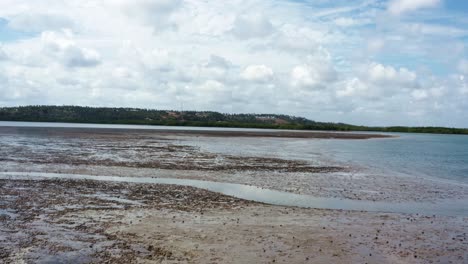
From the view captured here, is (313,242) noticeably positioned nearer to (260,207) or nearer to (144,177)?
(260,207)

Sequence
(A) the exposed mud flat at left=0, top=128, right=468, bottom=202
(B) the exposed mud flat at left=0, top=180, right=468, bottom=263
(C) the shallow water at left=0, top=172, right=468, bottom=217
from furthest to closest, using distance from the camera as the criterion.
Result: (A) the exposed mud flat at left=0, top=128, right=468, bottom=202
(C) the shallow water at left=0, top=172, right=468, bottom=217
(B) the exposed mud flat at left=0, top=180, right=468, bottom=263

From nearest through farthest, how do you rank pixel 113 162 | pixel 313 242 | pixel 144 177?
pixel 313 242 < pixel 144 177 < pixel 113 162

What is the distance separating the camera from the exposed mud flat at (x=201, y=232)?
1162 centimetres

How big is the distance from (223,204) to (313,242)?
6.35m

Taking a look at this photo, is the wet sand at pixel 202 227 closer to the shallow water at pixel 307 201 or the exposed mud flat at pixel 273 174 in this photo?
the exposed mud flat at pixel 273 174

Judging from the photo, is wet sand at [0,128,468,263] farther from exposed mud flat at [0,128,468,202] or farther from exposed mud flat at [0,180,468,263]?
exposed mud flat at [0,128,468,202]

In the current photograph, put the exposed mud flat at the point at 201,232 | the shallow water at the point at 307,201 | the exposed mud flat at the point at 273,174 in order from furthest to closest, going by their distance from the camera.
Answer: the exposed mud flat at the point at 273,174 → the shallow water at the point at 307,201 → the exposed mud flat at the point at 201,232

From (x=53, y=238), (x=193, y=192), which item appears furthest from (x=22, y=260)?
(x=193, y=192)

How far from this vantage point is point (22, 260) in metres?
10.6

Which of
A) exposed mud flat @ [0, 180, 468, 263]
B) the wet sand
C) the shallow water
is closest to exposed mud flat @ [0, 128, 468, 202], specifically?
the wet sand

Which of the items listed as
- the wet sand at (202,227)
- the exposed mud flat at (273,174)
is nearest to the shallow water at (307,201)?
the wet sand at (202,227)

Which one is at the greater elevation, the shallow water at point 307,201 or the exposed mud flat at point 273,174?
the exposed mud flat at point 273,174

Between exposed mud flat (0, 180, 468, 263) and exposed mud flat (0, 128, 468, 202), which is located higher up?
exposed mud flat (0, 128, 468, 202)

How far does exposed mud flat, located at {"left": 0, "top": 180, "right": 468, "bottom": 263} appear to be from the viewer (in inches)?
458
